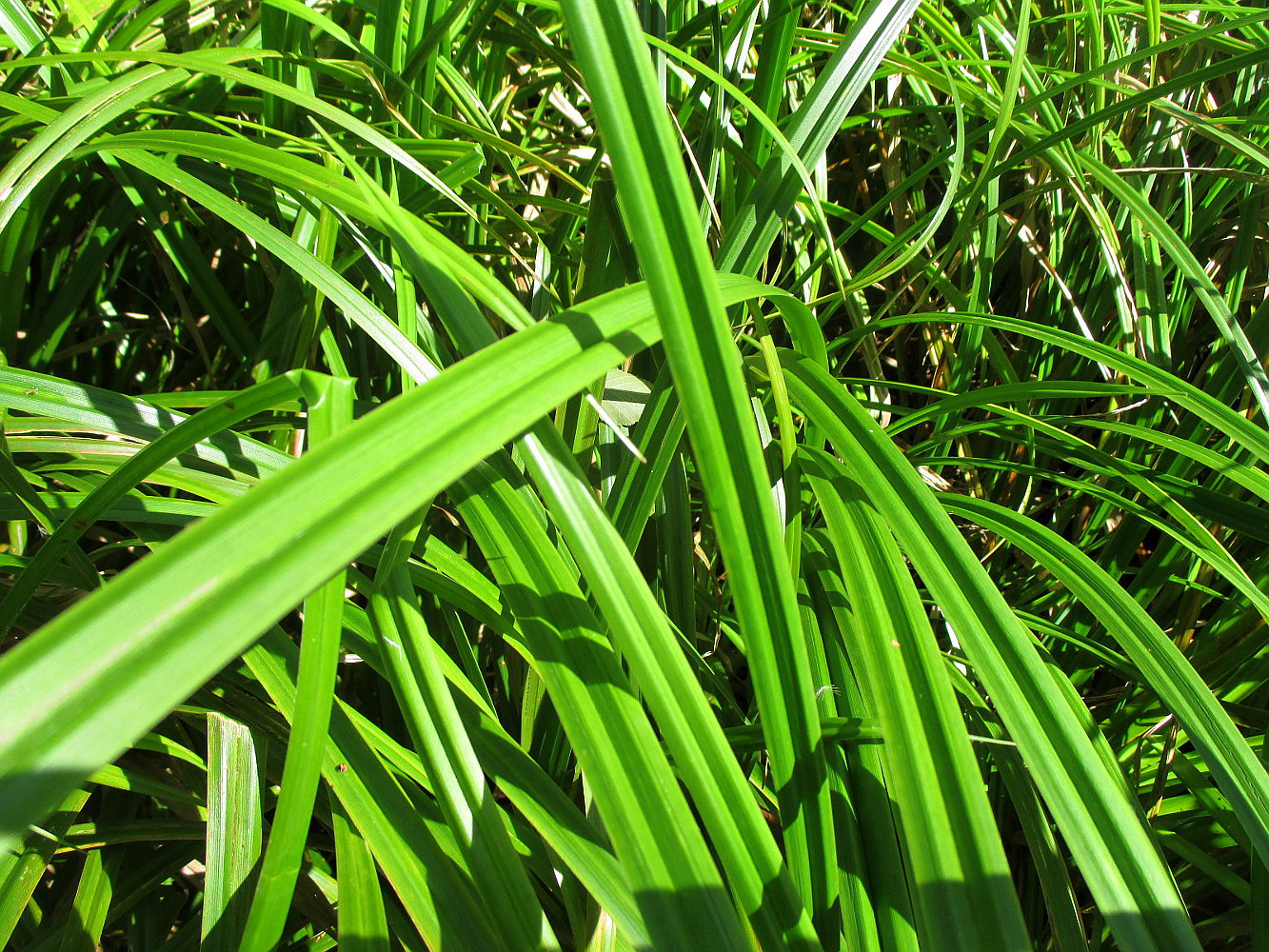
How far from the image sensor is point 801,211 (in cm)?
79

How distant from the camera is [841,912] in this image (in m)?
0.43

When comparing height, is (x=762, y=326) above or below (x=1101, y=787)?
above

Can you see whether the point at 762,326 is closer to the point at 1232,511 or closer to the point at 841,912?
the point at 841,912

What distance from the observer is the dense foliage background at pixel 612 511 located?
279 mm

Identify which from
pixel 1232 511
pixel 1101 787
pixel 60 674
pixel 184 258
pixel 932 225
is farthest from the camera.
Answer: pixel 184 258

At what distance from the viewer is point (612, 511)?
1.71ft

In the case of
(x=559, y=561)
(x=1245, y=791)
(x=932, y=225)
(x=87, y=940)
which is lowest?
(x=87, y=940)

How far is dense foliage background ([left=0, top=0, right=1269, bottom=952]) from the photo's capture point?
279 millimetres

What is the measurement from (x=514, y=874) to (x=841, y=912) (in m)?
0.18

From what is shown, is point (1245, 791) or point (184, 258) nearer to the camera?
point (1245, 791)

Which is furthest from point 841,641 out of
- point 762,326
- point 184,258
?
point 184,258

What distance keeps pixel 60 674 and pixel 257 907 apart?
0.22m

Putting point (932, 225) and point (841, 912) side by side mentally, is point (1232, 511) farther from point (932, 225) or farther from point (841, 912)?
point (841, 912)

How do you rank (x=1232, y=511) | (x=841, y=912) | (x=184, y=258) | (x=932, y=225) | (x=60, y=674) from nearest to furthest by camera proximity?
(x=60, y=674), (x=841, y=912), (x=932, y=225), (x=1232, y=511), (x=184, y=258)
